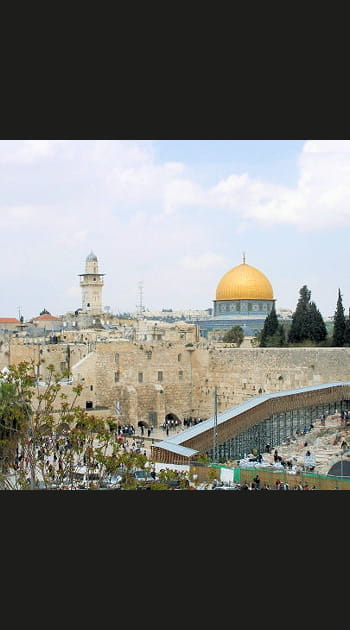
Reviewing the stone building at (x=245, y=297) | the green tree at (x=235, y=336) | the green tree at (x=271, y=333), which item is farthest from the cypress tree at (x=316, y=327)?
the stone building at (x=245, y=297)

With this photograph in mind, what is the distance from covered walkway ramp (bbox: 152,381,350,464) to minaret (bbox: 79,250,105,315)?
26414mm

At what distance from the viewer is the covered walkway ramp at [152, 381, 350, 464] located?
15344 mm

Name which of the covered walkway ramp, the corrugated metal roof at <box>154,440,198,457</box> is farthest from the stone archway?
the corrugated metal roof at <box>154,440,198,457</box>

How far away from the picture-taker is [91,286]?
44.7m

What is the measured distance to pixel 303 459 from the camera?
15.5 metres

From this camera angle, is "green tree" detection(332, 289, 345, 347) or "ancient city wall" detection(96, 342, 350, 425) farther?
"green tree" detection(332, 289, 345, 347)

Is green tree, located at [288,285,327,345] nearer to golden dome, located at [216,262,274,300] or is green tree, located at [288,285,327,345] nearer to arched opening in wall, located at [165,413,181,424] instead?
arched opening in wall, located at [165,413,181,424]

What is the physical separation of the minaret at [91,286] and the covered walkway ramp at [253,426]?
86.7 ft

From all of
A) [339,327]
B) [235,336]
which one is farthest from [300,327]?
[235,336]

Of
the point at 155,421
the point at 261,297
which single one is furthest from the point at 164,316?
the point at 155,421

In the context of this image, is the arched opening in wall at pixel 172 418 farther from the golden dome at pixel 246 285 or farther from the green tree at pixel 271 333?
the golden dome at pixel 246 285

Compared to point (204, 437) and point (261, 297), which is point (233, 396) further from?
point (261, 297)

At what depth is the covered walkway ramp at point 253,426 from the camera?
50.3 feet

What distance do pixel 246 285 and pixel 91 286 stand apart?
942 centimetres
